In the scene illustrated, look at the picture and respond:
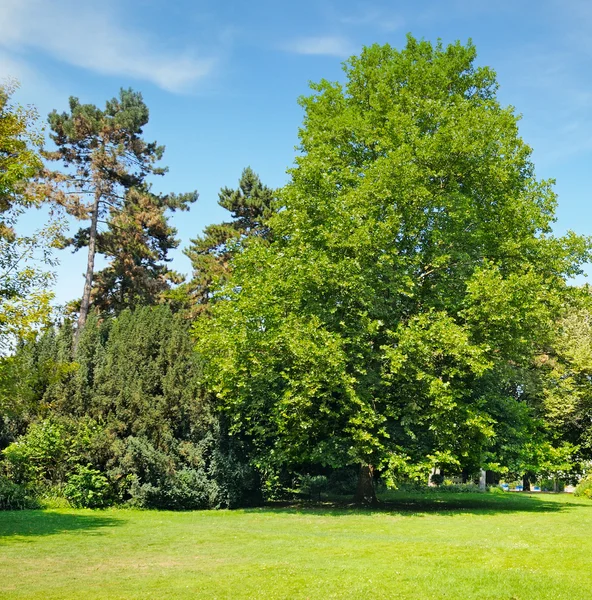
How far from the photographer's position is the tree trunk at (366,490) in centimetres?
2545

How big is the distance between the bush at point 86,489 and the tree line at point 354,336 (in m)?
0.06

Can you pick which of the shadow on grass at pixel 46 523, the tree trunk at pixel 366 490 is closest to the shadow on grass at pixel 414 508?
the tree trunk at pixel 366 490

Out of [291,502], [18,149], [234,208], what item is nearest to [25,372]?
[18,149]

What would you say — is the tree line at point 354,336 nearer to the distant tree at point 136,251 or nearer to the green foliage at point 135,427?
the green foliage at point 135,427

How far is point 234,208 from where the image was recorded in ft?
152

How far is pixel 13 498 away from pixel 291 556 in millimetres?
13836

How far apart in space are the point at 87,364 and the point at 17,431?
3.69 metres

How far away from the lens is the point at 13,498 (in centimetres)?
2134

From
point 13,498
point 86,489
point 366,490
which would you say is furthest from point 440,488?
point 13,498

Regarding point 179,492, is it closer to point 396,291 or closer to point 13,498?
point 13,498

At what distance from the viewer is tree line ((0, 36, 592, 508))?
72.5 feet

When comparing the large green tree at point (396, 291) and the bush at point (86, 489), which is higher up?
the large green tree at point (396, 291)

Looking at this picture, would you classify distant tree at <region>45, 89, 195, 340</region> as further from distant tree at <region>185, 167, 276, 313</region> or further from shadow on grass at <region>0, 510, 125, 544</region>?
shadow on grass at <region>0, 510, 125, 544</region>

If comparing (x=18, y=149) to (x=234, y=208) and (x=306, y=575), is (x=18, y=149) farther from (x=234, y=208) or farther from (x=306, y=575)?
(x=234, y=208)
